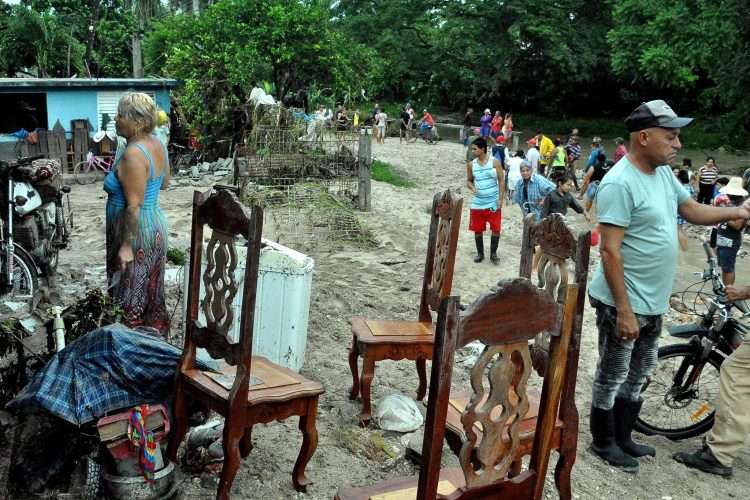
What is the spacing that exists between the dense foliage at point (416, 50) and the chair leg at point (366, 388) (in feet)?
43.9

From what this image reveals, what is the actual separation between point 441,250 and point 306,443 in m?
1.55

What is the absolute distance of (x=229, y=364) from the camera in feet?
10.7

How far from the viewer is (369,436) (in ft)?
14.0

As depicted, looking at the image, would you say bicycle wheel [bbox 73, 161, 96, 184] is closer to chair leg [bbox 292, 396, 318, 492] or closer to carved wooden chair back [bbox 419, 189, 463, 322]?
carved wooden chair back [bbox 419, 189, 463, 322]

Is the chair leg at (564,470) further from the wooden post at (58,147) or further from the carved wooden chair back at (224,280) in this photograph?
the wooden post at (58,147)

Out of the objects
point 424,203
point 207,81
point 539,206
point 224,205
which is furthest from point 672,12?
point 224,205

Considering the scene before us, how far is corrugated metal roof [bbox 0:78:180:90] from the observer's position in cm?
1702

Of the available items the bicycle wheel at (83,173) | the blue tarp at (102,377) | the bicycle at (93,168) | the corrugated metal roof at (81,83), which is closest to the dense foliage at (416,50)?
the corrugated metal roof at (81,83)

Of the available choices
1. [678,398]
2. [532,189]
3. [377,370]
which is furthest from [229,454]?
[532,189]

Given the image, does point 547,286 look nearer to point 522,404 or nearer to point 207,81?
point 522,404

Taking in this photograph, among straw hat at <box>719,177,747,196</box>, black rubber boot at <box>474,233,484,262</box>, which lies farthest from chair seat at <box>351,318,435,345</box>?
straw hat at <box>719,177,747,196</box>

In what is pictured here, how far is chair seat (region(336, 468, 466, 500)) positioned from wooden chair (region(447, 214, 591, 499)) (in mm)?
334

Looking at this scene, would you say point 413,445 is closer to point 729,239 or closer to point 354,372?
point 354,372

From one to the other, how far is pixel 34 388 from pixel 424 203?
1155 centimetres
